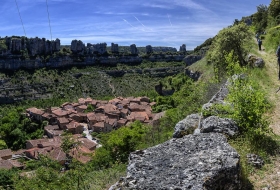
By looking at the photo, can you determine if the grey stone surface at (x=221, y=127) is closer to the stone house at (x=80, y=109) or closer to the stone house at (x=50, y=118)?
the stone house at (x=50, y=118)

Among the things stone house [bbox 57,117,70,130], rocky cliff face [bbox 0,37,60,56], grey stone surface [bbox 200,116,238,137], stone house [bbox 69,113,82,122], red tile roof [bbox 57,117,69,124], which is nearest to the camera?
grey stone surface [bbox 200,116,238,137]

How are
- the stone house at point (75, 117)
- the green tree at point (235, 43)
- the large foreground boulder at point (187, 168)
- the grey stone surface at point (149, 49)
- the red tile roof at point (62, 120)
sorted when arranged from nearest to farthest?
the large foreground boulder at point (187, 168) → the green tree at point (235, 43) → the red tile roof at point (62, 120) → the stone house at point (75, 117) → the grey stone surface at point (149, 49)

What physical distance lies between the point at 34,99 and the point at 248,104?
6985 cm

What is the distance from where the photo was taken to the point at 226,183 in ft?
17.8

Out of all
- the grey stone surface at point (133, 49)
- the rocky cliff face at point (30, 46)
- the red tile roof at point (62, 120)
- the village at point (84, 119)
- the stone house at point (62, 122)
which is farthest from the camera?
the grey stone surface at point (133, 49)

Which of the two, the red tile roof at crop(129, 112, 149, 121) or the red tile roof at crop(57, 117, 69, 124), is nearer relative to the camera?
the red tile roof at crop(129, 112, 149, 121)

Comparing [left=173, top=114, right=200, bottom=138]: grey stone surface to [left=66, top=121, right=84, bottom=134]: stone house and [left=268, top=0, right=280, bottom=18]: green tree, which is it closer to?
[left=268, top=0, right=280, bottom=18]: green tree

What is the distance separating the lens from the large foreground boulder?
16.9 feet

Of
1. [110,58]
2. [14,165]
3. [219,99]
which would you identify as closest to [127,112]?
[14,165]

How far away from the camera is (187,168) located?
219 inches

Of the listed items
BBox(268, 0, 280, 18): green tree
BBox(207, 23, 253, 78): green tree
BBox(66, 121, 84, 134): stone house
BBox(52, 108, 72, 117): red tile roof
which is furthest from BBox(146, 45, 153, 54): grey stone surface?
BBox(207, 23, 253, 78): green tree

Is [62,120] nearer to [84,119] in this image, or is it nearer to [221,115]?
[84,119]

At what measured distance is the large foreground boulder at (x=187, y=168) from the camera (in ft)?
16.9

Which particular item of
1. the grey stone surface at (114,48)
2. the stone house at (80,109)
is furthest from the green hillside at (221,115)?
the grey stone surface at (114,48)
